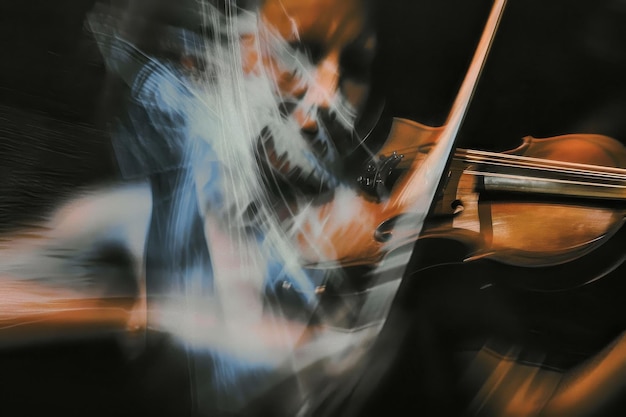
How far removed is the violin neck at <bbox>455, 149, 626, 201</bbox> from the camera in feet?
3.54

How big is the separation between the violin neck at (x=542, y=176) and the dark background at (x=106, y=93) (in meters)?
0.04

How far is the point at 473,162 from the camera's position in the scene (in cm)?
108

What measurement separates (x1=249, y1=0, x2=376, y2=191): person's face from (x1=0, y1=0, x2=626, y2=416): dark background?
59 mm

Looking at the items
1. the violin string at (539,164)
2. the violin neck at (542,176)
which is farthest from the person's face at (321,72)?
the violin neck at (542,176)

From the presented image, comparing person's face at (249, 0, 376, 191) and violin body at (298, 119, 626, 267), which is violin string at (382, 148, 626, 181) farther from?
person's face at (249, 0, 376, 191)

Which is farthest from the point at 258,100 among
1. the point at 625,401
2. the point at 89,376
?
the point at 625,401

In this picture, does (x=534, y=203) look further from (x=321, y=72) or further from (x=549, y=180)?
(x=321, y=72)

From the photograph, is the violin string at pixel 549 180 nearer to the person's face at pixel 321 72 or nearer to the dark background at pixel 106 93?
the dark background at pixel 106 93

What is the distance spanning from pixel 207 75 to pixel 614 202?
Result: 100 cm

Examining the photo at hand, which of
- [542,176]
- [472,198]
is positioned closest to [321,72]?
[472,198]

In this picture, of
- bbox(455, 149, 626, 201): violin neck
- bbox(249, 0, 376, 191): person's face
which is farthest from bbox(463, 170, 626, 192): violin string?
bbox(249, 0, 376, 191): person's face

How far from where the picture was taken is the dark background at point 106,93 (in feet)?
3.31

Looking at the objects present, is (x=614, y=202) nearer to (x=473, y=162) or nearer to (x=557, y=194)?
(x=557, y=194)

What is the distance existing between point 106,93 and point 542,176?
1.01m
